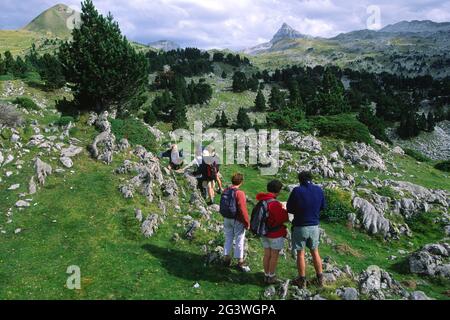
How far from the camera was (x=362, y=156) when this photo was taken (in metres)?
33.3

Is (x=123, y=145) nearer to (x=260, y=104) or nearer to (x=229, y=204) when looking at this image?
(x=229, y=204)

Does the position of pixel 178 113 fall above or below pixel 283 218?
above

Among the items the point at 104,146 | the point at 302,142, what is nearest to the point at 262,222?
the point at 104,146

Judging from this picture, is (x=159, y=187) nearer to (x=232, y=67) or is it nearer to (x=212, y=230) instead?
(x=212, y=230)

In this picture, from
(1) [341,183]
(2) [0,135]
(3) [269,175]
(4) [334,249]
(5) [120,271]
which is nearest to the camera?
(5) [120,271]

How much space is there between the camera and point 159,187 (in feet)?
60.5

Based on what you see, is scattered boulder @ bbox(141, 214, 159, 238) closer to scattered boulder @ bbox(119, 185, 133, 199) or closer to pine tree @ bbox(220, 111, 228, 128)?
scattered boulder @ bbox(119, 185, 133, 199)

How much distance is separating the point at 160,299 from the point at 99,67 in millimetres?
23709

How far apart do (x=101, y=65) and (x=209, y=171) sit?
1691 centimetres

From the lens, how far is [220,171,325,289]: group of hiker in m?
10.2

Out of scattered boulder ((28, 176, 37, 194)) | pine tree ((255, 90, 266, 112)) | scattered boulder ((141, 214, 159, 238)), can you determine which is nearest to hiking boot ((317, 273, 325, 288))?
scattered boulder ((141, 214, 159, 238))

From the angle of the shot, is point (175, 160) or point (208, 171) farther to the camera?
point (175, 160)
